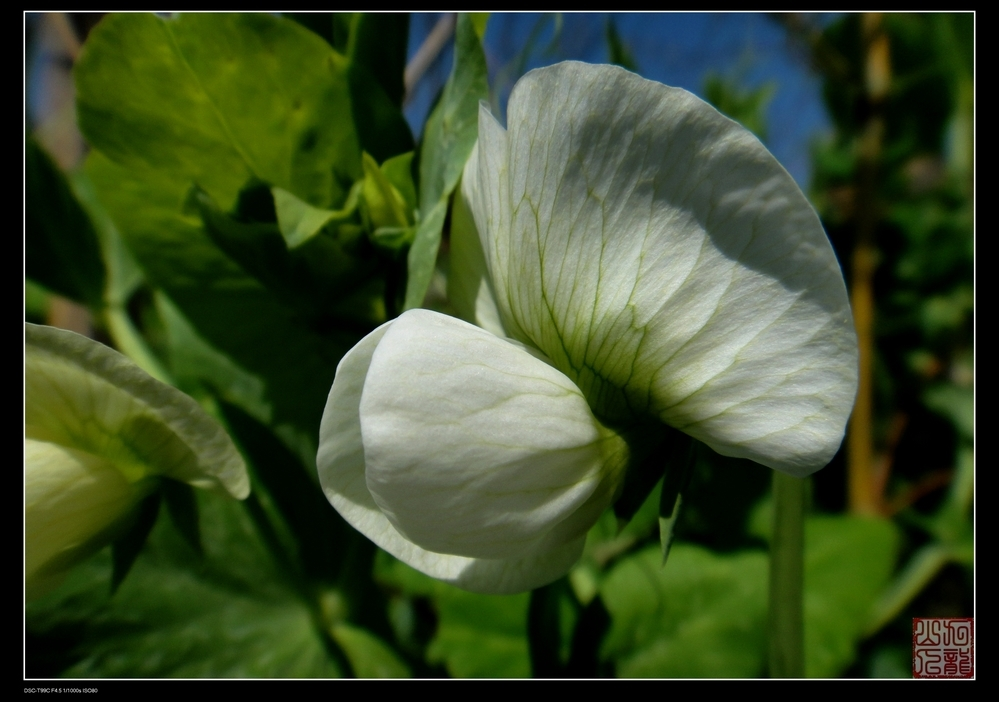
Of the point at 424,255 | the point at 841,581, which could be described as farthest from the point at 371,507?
the point at 841,581

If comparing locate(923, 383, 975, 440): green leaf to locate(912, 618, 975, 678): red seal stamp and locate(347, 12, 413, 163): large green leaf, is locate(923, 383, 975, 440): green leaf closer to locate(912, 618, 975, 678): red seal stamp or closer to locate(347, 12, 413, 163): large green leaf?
locate(912, 618, 975, 678): red seal stamp

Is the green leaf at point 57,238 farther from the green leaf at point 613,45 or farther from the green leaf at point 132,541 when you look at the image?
the green leaf at point 613,45

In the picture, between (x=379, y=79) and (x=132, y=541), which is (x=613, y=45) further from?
(x=132, y=541)

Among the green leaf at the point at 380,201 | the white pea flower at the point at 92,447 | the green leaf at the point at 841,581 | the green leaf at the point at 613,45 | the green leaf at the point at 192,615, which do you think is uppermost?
the green leaf at the point at 613,45

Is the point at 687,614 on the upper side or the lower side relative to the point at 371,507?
lower

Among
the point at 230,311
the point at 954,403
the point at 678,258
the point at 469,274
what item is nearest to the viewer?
the point at 678,258

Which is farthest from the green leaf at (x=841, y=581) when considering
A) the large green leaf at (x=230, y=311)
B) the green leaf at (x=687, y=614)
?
the large green leaf at (x=230, y=311)
